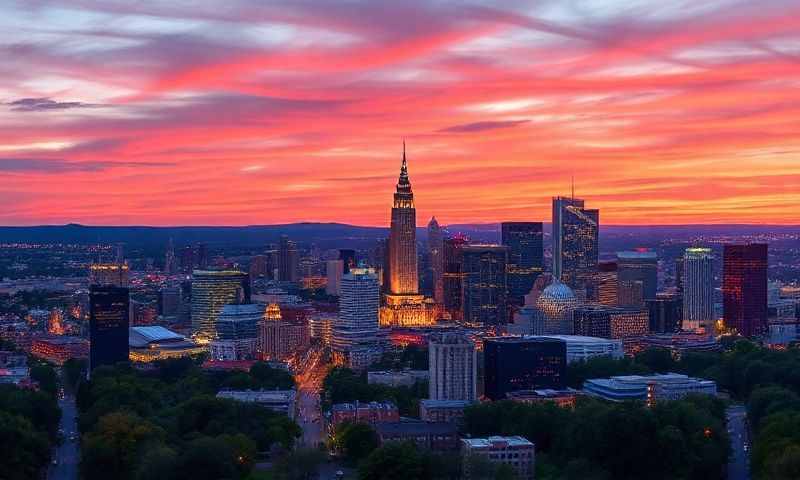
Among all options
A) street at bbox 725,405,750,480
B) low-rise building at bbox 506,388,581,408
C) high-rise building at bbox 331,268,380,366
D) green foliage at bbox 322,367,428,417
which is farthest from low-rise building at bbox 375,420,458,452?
high-rise building at bbox 331,268,380,366

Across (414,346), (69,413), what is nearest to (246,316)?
(414,346)

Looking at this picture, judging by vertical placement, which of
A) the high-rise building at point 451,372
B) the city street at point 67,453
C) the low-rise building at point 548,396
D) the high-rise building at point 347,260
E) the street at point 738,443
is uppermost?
the high-rise building at point 347,260

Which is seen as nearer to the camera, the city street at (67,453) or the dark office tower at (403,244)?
the city street at (67,453)

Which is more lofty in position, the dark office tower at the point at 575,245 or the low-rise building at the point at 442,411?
the dark office tower at the point at 575,245

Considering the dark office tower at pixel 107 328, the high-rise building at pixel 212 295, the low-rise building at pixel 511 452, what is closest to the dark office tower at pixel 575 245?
the high-rise building at pixel 212 295

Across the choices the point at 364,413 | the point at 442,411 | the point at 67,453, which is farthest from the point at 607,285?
the point at 67,453

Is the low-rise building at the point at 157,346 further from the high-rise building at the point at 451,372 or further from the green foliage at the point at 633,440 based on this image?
the green foliage at the point at 633,440
